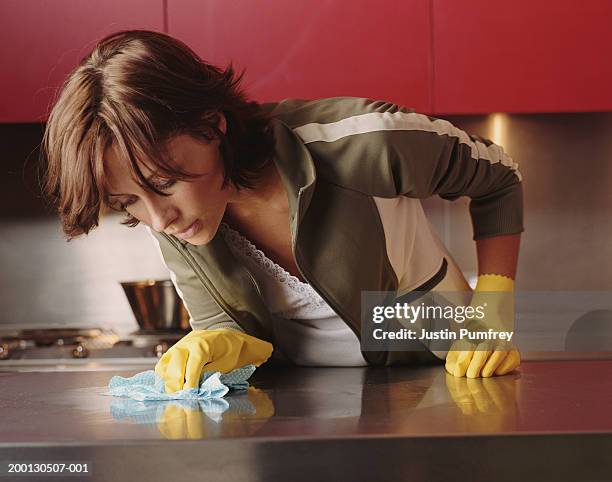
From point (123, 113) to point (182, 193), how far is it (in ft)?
0.38

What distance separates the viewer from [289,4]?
6.88 ft

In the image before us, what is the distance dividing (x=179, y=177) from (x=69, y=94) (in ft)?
0.51

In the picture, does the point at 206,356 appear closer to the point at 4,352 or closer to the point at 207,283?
the point at 207,283

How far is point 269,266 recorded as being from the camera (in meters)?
1.16

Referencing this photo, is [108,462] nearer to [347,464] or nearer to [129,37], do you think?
[347,464]

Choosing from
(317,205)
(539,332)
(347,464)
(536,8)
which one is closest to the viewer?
(347,464)

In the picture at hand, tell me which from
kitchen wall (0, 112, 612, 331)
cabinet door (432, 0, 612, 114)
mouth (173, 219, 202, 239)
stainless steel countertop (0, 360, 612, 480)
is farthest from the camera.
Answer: kitchen wall (0, 112, 612, 331)

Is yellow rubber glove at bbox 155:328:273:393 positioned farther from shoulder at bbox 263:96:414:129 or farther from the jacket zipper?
shoulder at bbox 263:96:414:129

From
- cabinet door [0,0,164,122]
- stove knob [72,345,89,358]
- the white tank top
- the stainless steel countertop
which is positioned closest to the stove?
stove knob [72,345,89,358]

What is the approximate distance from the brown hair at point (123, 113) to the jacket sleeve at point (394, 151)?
5.8 inches

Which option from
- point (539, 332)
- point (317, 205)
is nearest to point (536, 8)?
point (539, 332)

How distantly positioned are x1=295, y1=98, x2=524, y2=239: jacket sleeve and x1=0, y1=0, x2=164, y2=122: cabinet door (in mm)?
1134

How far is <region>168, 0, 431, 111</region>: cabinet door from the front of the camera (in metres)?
2.09

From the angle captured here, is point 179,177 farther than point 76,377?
No
